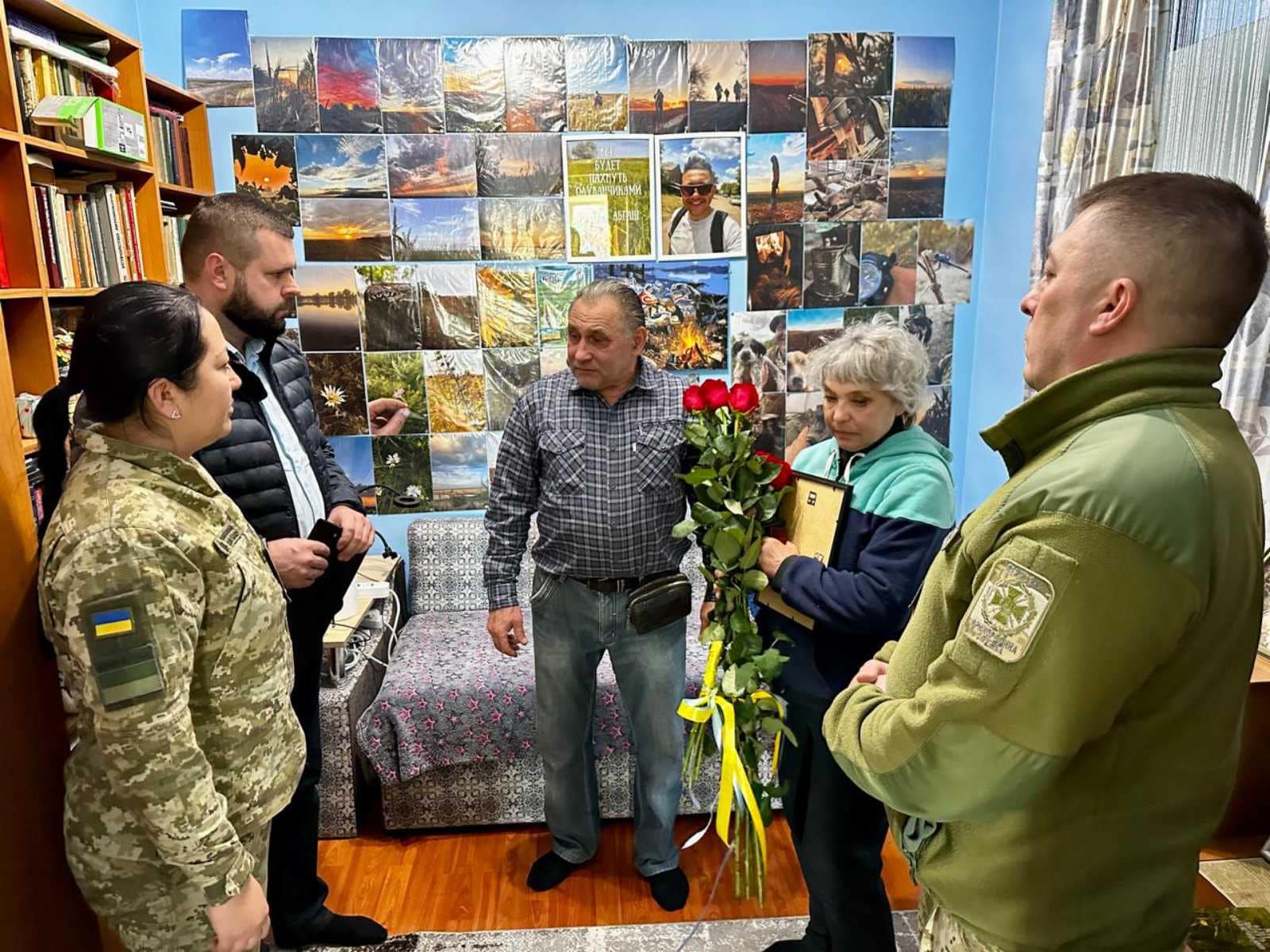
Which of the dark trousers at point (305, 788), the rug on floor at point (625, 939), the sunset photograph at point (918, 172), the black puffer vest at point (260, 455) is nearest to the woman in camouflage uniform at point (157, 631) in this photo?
the black puffer vest at point (260, 455)

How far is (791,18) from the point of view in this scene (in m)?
2.87

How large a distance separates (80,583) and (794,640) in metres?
1.22

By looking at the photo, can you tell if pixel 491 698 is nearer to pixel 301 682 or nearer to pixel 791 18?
pixel 301 682

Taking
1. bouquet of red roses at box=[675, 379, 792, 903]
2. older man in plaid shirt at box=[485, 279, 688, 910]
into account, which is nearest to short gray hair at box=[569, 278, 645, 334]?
older man in plaid shirt at box=[485, 279, 688, 910]

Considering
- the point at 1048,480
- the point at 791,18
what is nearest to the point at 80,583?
the point at 1048,480

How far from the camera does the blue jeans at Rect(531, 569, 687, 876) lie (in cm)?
209

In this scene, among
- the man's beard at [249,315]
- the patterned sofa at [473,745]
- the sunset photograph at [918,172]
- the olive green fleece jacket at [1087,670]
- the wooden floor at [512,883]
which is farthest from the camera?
the sunset photograph at [918,172]

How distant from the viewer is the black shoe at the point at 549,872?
2266 mm

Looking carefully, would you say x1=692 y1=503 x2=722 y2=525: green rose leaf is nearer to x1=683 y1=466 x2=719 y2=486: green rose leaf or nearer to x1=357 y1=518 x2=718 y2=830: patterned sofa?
x1=683 y1=466 x2=719 y2=486: green rose leaf

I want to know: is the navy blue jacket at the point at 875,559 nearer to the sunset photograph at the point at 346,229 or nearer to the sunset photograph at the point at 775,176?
the sunset photograph at the point at 775,176

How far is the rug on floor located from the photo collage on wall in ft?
5.20

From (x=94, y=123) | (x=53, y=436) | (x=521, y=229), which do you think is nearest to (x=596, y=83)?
(x=521, y=229)

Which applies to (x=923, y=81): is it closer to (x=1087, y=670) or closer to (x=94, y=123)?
(x=94, y=123)

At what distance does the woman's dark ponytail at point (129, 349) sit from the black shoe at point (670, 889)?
5.79 feet
